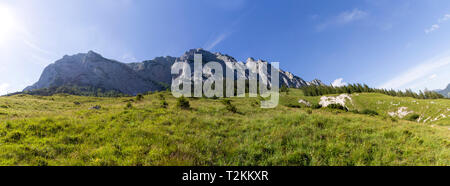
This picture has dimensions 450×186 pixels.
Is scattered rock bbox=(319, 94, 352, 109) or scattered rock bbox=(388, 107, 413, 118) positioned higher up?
scattered rock bbox=(319, 94, 352, 109)

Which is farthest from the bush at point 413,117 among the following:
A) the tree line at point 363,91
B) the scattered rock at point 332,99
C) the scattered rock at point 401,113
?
the tree line at point 363,91

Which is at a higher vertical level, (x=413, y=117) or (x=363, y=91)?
(x=363, y=91)

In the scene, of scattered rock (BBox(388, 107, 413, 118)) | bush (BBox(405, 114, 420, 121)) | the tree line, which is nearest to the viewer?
bush (BBox(405, 114, 420, 121))

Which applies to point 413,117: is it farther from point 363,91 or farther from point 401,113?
point 363,91

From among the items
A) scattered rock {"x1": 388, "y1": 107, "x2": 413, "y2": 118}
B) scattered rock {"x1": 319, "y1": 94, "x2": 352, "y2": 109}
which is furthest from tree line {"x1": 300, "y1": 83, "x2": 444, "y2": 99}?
scattered rock {"x1": 388, "y1": 107, "x2": 413, "y2": 118}

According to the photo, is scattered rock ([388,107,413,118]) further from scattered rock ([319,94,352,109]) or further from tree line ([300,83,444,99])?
tree line ([300,83,444,99])

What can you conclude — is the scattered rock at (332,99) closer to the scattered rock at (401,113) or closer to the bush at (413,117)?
the scattered rock at (401,113)

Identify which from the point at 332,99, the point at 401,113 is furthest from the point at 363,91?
the point at 401,113

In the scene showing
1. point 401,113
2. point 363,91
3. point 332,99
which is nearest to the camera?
point 401,113

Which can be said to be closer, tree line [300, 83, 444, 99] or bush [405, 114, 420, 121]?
bush [405, 114, 420, 121]
